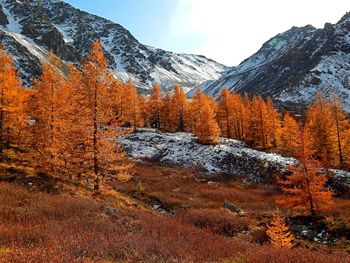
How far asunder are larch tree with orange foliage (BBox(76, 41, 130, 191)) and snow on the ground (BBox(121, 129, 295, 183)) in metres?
28.6

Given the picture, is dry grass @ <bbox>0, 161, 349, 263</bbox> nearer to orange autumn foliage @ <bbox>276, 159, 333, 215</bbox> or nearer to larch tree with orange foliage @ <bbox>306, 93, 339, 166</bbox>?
orange autumn foliage @ <bbox>276, 159, 333, 215</bbox>

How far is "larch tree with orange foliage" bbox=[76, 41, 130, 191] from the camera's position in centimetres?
2341

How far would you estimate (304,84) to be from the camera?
152m

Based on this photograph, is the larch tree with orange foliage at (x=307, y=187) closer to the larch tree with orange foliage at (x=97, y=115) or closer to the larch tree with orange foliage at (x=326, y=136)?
the larch tree with orange foliage at (x=97, y=115)

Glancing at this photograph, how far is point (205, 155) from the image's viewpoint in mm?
55531

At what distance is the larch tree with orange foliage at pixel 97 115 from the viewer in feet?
76.8

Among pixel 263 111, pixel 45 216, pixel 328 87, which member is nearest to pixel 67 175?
pixel 45 216

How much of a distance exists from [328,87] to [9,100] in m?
134

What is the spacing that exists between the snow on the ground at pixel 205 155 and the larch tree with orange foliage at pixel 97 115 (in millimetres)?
28638

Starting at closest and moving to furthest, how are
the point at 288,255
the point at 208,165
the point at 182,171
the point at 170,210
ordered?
the point at 288,255
the point at 170,210
the point at 182,171
the point at 208,165

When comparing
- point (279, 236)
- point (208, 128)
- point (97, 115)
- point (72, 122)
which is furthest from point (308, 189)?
point (208, 128)

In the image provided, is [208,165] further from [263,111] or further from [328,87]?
[328,87]

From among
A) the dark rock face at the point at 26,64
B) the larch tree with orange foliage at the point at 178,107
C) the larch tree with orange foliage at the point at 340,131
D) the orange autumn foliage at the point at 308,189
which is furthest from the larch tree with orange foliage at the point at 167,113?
the dark rock face at the point at 26,64

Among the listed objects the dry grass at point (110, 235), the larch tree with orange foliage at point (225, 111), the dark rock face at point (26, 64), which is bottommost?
the dry grass at point (110, 235)
